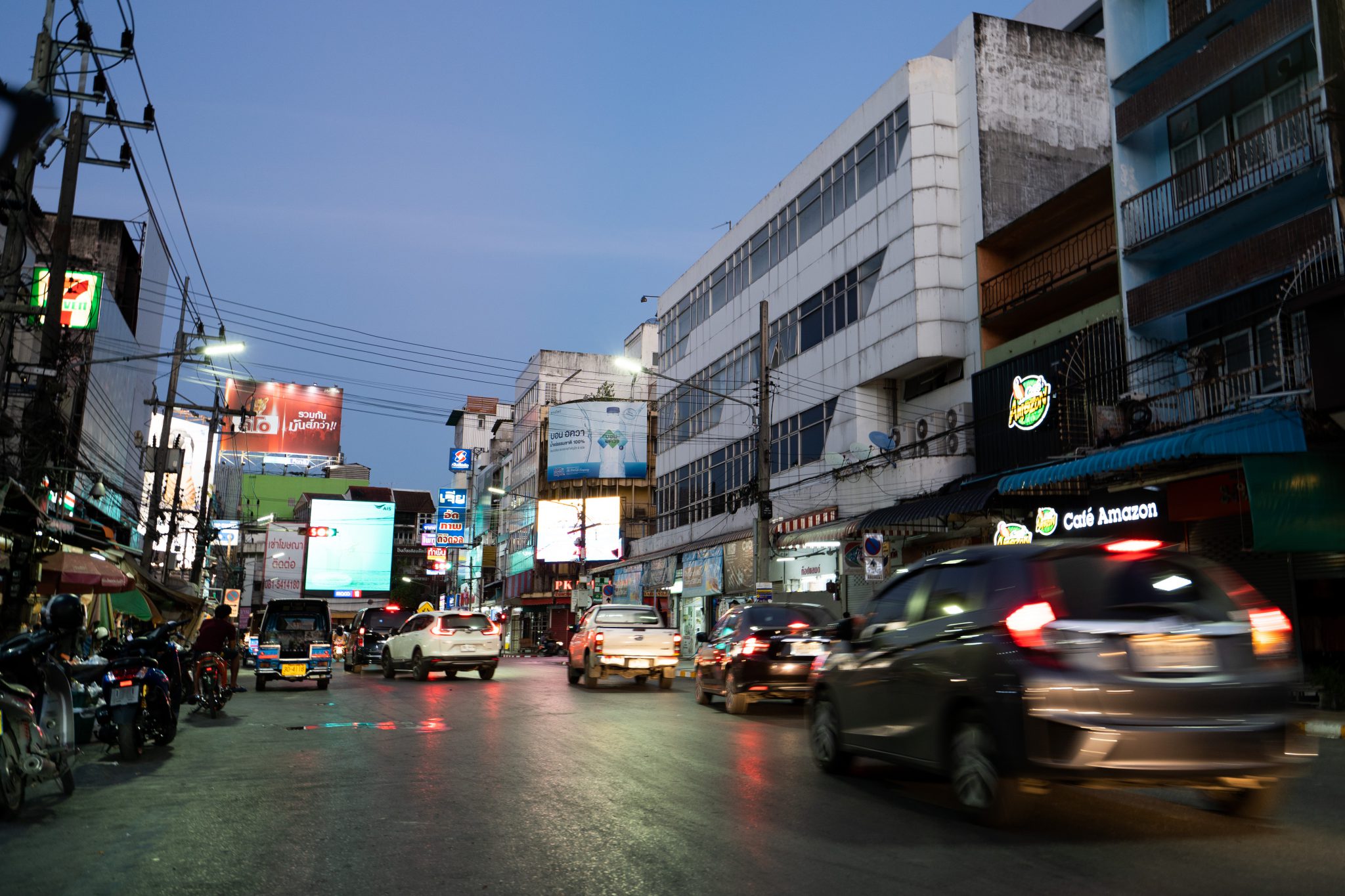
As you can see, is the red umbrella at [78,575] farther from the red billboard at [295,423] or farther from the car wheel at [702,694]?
the red billboard at [295,423]

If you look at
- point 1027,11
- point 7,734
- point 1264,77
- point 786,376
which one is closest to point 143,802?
point 7,734

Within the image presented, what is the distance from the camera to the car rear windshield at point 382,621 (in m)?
33.4

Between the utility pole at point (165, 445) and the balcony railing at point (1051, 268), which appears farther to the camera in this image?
the utility pole at point (165, 445)

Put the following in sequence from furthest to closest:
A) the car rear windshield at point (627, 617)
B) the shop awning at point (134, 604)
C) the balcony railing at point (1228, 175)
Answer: the shop awning at point (134, 604)
the car rear windshield at point (627, 617)
the balcony railing at point (1228, 175)

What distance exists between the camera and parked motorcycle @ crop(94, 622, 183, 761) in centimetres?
1016

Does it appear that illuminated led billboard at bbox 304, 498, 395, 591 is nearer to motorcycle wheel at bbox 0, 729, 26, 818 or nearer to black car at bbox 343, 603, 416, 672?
black car at bbox 343, 603, 416, 672

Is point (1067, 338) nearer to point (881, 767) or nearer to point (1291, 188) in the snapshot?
point (1291, 188)

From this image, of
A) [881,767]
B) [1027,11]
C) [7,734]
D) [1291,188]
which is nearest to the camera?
[7,734]

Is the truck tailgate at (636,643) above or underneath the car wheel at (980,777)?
above

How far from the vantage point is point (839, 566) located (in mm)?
31219

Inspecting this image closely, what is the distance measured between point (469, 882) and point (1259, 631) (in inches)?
186

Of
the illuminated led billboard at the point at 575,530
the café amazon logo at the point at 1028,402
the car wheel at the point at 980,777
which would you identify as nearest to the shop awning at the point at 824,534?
the café amazon logo at the point at 1028,402

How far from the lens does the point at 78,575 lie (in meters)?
18.5

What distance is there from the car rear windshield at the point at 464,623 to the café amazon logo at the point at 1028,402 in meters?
13.6
